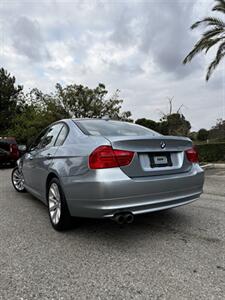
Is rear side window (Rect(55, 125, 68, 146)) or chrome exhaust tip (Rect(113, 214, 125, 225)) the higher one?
rear side window (Rect(55, 125, 68, 146))

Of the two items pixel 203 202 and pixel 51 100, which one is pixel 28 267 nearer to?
pixel 203 202

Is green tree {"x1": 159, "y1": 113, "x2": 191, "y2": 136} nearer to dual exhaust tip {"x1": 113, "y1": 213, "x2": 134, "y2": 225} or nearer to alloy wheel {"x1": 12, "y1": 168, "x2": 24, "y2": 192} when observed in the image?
alloy wheel {"x1": 12, "y1": 168, "x2": 24, "y2": 192}

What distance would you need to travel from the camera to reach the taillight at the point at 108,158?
2846mm

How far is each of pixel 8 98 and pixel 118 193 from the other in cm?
3381

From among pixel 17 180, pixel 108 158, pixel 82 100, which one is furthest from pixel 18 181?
pixel 82 100

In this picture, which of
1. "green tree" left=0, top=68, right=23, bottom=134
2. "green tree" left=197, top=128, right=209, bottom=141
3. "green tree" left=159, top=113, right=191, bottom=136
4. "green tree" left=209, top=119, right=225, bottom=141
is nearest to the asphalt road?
"green tree" left=159, top=113, right=191, bottom=136

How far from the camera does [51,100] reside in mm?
25156

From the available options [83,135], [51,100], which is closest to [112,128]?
[83,135]

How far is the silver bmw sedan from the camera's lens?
9.28ft

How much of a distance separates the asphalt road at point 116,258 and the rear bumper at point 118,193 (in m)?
0.42

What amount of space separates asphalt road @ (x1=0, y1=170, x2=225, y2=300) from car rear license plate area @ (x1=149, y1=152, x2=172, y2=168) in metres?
0.88

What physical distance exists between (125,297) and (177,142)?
1.92 m

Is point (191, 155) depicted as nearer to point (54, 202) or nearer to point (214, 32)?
point (54, 202)

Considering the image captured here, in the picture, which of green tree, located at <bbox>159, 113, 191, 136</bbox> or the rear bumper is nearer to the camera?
the rear bumper
